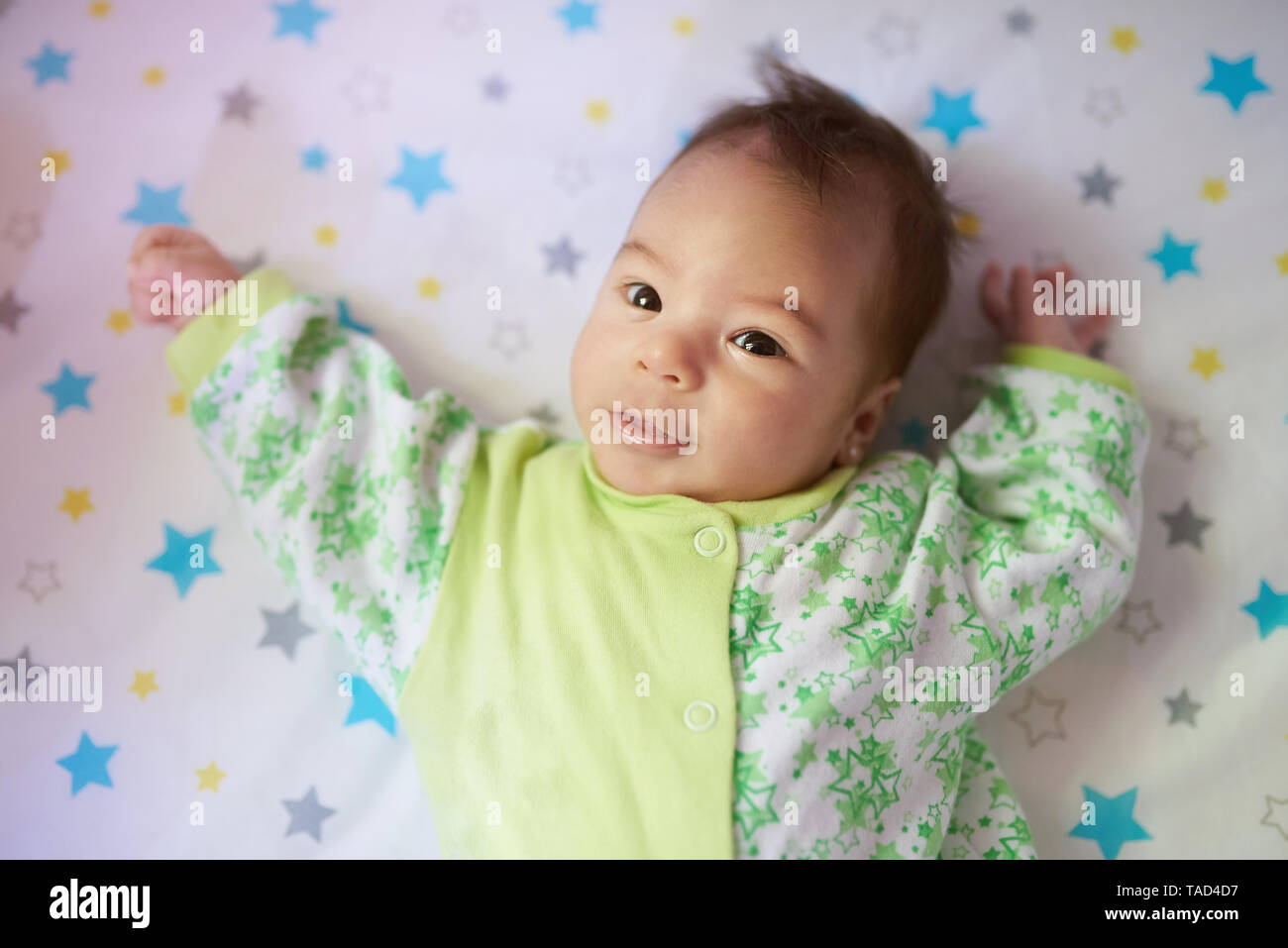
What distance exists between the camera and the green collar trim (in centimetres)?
129

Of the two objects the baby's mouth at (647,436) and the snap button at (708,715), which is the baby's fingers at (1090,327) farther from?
the snap button at (708,715)

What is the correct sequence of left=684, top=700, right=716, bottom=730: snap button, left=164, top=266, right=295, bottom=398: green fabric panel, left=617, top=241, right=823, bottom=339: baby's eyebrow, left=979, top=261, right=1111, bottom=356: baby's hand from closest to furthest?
left=684, top=700, right=716, bottom=730: snap button → left=617, top=241, right=823, bottom=339: baby's eyebrow → left=164, top=266, right=295, bottom=398: green fabric panel → left=979, top=261, right=1111, bottom=356: baby's hand

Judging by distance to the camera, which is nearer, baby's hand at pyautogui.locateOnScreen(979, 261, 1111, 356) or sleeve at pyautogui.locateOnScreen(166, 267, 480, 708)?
sleeve at pyautogui.locateOnScreen(166, 267, 480, 708)

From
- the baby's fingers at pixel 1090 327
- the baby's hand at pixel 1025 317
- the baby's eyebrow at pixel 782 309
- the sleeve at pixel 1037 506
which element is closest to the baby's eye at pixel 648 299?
the baby's eyebrow at pixel 782 309

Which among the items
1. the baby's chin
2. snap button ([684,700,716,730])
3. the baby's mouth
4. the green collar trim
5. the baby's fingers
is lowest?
snap button ([684,700,716,730])

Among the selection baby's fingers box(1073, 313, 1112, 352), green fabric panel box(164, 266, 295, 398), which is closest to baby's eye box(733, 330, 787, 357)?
baby's fingers box(1073, 313, 1112, 352)

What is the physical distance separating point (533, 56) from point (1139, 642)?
136cm

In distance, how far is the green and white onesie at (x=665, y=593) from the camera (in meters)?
1.18

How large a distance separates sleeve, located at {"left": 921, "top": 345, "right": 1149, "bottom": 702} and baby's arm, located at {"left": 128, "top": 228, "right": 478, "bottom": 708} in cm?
68

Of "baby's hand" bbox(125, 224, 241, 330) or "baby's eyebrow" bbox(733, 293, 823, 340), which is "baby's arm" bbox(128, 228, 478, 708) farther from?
"baby's eyebrow" bbox(733, 293, 823, 340)
